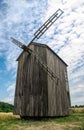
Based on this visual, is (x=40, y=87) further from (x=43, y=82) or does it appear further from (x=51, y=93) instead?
(x=51, y=93)

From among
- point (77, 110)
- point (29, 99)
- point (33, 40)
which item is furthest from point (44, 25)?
point (77, 110)

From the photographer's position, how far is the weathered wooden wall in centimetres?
1844

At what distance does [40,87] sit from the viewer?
18.8m

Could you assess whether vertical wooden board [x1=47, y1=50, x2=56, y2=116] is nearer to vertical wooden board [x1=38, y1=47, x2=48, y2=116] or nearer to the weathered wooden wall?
the weathered wooden wall

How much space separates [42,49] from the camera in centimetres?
2073

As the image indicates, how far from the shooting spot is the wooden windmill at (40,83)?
1848 cm

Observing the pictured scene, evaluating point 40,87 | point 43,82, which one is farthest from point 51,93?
point 43,82

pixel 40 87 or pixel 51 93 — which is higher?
pixel 40 87

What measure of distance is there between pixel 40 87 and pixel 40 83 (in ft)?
1.42

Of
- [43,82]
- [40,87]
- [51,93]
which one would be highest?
[43,82]

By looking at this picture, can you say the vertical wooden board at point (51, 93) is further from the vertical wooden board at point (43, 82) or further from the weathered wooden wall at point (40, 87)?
the vertical wooden board at point (43, 82)

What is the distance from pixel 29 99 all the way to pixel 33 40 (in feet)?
23.3

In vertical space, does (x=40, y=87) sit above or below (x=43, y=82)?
below

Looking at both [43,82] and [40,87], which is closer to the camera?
[40,87]
